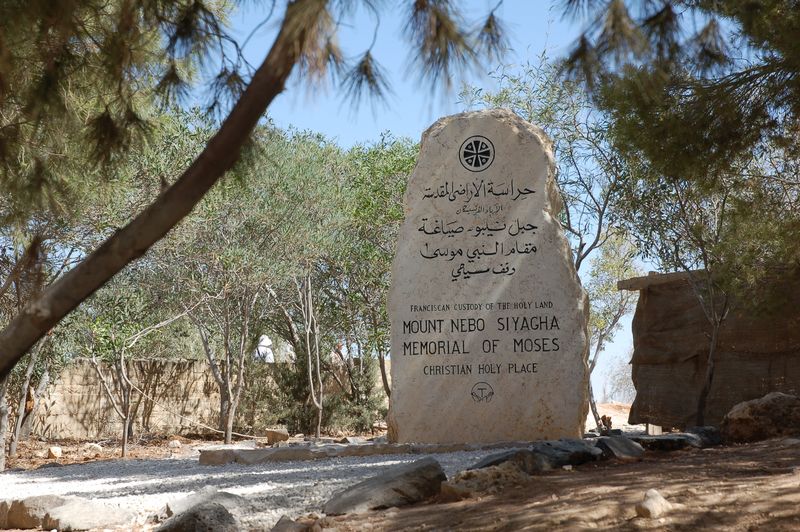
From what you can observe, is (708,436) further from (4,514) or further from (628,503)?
(4,514)

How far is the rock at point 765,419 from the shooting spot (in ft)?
27.2

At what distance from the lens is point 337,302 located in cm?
2122

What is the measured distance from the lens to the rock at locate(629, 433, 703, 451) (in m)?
8.05

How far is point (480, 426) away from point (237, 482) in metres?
3.17

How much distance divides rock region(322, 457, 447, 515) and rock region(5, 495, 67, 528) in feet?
7.83

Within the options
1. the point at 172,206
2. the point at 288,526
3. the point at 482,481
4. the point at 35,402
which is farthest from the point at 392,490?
the point at 35,402

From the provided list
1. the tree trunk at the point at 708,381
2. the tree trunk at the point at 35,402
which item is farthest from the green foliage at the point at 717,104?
the tree trunk at the point at 35,402

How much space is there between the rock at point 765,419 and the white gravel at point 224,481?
2.44 meters

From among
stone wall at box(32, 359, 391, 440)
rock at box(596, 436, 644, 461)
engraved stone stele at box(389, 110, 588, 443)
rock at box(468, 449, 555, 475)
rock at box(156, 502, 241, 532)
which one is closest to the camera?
rock at box(156, 502, 241, 532)

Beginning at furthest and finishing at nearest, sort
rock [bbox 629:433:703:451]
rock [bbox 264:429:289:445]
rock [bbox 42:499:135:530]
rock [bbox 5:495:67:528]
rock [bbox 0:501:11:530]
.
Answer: rock [bbox 264:429:289:445] → rock [bbox 629:433:703:451] → rock [bbox 0:501:11:530] → rock [bbox 5:495:67:528] → rock [bbox 42:499:135:530]

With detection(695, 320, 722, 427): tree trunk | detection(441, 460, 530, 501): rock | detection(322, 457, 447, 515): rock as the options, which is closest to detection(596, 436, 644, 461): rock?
detection(441, 460, 530, 501): rock

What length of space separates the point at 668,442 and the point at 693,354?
16.7 feet

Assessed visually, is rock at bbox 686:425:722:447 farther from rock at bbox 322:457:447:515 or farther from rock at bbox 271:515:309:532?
rock at bbox 271:515:309:532

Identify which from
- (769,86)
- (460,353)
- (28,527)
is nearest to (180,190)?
(28,527)
